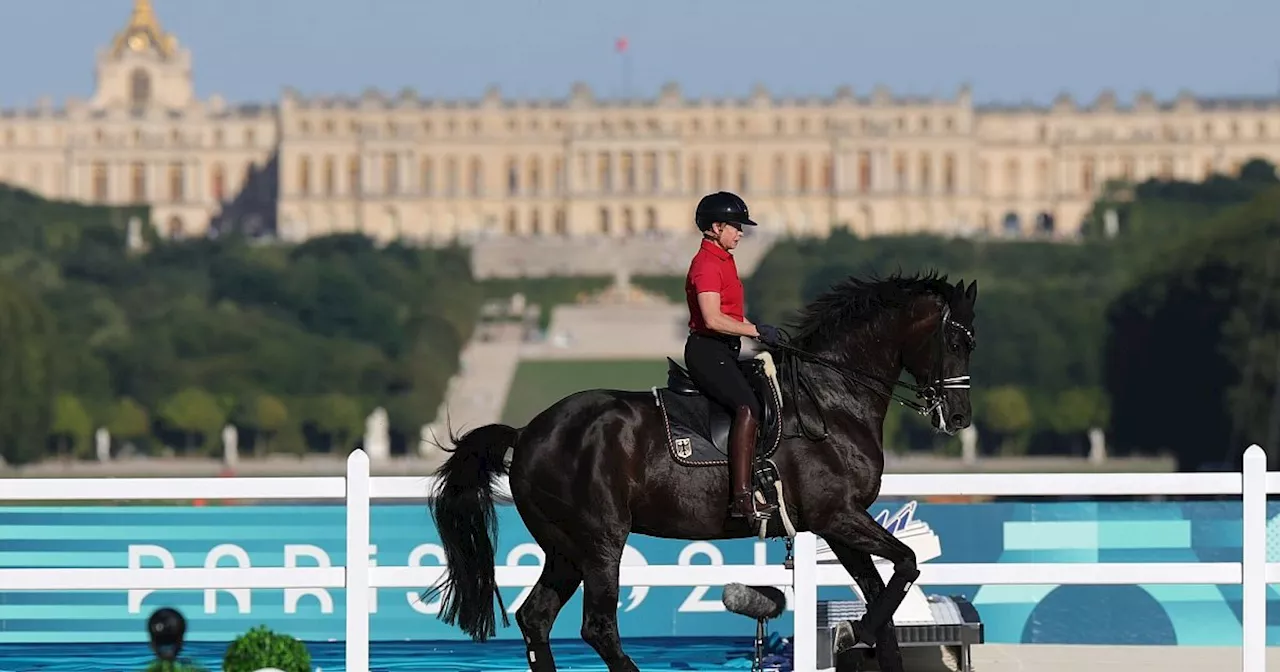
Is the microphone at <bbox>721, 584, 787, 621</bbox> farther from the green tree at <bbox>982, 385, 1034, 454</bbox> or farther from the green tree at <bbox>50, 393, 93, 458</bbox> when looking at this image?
the green tree at <bbox>982, 385, 1034, 454</bbox>

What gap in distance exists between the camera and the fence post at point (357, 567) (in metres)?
9.98

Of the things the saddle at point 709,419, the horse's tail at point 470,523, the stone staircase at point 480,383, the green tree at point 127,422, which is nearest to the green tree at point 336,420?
the stone staircase at point 480,383

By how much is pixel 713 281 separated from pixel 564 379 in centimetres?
7041

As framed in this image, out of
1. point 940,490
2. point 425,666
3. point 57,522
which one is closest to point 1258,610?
point 940,490

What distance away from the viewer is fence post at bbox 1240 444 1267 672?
1021 centimetres

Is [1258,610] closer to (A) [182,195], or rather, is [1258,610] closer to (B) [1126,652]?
(B) [1126,652]

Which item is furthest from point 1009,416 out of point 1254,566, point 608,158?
point 608,158

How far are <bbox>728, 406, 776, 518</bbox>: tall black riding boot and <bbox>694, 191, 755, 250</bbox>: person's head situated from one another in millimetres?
638

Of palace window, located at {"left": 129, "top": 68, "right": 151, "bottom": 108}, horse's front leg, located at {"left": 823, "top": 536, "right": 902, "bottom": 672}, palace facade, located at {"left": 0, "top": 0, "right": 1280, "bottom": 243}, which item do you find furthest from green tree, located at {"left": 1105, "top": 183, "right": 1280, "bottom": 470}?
palace window, located at {"left": 129, "top": 68, "right": 151, "bottom": 108}

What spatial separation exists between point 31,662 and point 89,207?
361 ft

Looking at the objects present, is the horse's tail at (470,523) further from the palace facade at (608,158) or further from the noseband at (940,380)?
the palace facade at (608,158)

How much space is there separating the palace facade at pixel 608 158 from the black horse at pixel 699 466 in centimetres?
12096

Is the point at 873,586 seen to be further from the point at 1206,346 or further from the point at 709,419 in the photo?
the point at 1206,346

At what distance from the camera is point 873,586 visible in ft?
32.4
